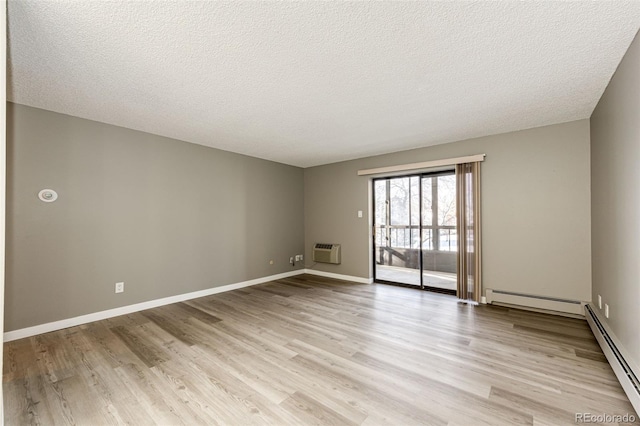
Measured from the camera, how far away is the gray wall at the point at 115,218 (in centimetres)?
284

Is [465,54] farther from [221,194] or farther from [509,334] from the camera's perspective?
[221,194]

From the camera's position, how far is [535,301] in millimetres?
3506

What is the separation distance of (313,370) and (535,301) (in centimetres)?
313

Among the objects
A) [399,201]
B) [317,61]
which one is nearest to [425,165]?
[399,201]

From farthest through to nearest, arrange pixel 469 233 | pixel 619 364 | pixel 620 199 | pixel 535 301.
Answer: pixel 469 233, pixel 535 301, pixel 620 199, pixel 619 364

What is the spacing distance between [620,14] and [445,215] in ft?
10.2

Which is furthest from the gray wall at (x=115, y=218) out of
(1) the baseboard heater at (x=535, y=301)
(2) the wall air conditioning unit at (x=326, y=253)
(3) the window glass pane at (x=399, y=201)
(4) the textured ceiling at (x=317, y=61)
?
(1) the baseboard heater at (x=535, y=301)

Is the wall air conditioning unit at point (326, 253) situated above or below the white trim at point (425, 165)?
below

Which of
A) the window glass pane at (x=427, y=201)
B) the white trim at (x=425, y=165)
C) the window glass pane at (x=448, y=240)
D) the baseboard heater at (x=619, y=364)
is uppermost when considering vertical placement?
the white trim at (x=425, y=165)

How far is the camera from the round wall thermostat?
2938mm

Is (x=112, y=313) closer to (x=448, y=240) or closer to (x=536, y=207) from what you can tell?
(x=448, y=240)

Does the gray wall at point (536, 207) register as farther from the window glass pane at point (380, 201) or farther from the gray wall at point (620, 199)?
the window glass pane at point (380, 201)

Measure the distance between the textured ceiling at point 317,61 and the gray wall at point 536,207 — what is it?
33cm

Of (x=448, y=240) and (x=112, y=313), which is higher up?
(x=448, y=240)
